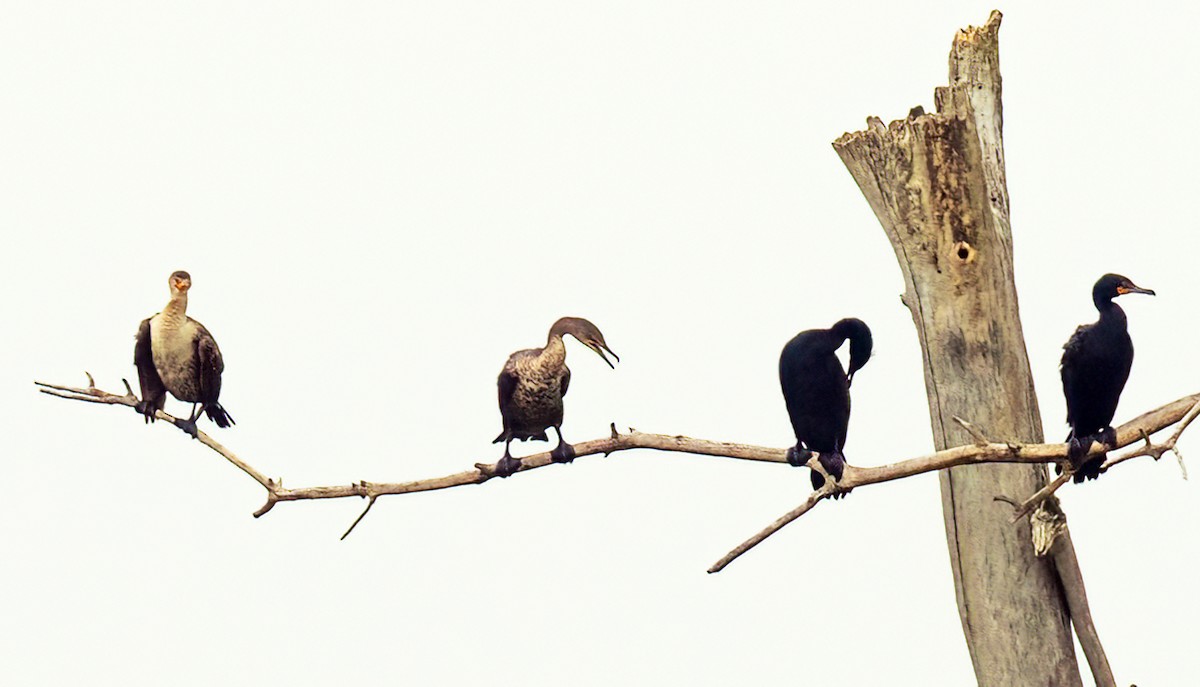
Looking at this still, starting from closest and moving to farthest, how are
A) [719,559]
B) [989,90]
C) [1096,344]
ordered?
[719,559] → [1096,344] → [989,90]

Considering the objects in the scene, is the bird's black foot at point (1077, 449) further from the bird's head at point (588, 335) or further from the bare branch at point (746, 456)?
the bird's head at point (588, 335)

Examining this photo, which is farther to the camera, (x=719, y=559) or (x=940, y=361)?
(x=940, y=361)

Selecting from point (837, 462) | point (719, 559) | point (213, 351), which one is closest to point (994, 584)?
point (837, 462)

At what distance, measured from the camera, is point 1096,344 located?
6242mm

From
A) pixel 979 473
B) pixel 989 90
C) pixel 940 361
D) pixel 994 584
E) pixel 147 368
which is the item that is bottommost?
pixel 994 584

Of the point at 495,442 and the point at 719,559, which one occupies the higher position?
the point at 495,442

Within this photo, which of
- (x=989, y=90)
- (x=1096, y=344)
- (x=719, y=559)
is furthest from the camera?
(x=989, y=90)

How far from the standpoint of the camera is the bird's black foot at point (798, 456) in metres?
6.24

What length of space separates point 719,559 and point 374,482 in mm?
1459

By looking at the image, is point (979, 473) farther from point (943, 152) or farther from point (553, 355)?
point (553, 355)

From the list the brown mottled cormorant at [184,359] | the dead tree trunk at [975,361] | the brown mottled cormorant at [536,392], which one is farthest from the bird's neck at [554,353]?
the brown mottled cormorant at [184,359]

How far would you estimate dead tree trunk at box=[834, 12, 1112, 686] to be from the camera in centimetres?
641

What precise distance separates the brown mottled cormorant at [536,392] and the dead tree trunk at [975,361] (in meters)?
1.35

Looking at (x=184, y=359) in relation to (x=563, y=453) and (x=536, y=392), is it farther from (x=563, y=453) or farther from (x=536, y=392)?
(x=563, y=453)
